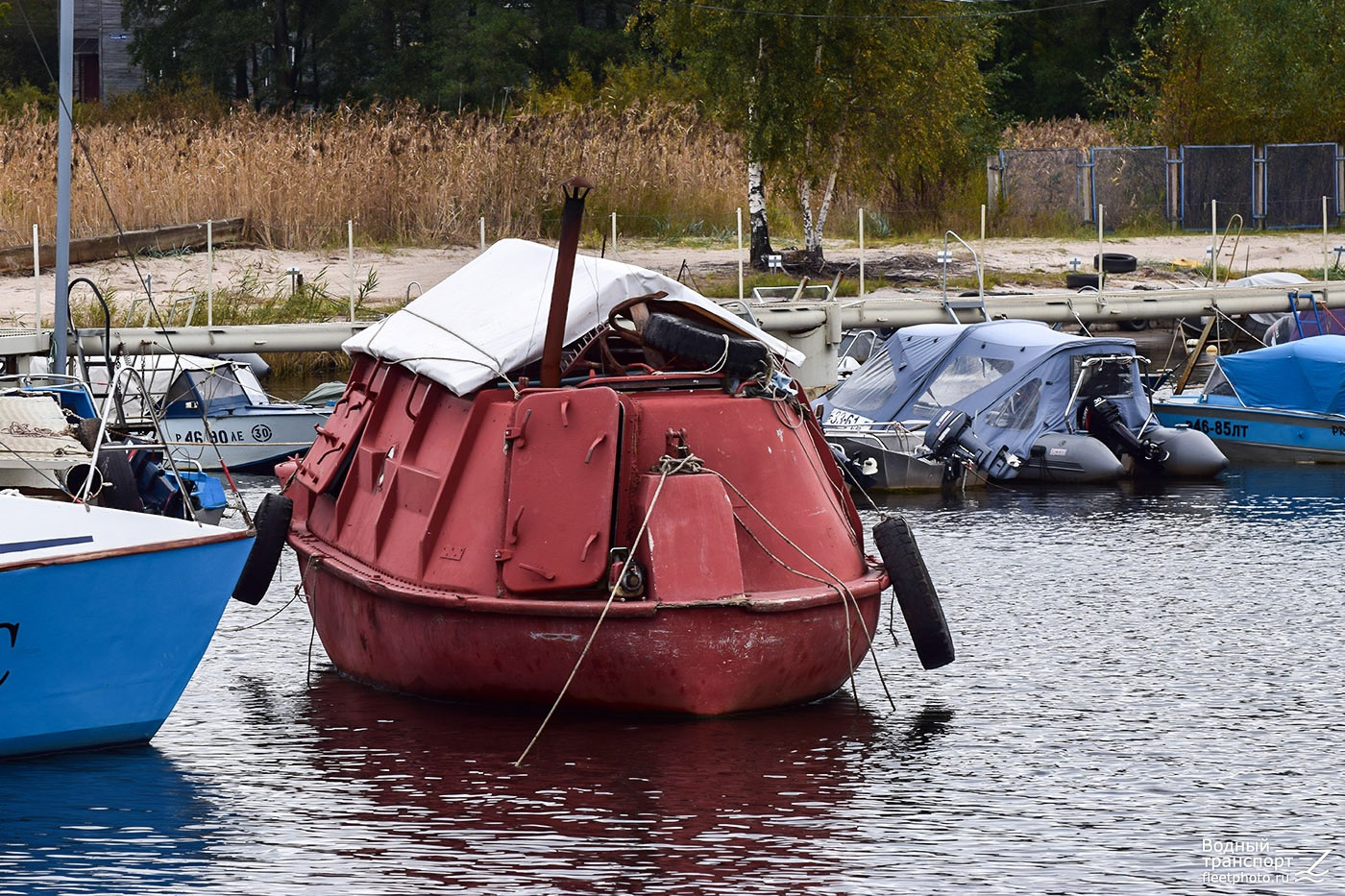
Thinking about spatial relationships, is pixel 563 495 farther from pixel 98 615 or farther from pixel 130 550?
pixel 98 615

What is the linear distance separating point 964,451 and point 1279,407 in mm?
5916

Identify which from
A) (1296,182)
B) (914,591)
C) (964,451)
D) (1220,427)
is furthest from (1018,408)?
(1296,182)

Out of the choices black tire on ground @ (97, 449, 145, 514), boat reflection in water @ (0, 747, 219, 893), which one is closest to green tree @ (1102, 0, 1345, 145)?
black tire on ground @ (97, 449, 145, 514)

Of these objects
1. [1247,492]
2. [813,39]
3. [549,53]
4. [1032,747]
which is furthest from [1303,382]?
[549,53]

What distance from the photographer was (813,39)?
35781mm

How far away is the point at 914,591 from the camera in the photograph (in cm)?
1255

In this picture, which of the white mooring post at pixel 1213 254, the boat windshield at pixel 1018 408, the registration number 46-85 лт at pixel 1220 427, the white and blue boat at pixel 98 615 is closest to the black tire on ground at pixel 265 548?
the white and blue boat at pixel 98 615

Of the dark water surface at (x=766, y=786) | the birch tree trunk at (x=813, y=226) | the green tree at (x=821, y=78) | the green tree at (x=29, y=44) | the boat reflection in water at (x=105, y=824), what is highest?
the green tree at (x=29, y=44)

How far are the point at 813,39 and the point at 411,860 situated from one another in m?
28.0

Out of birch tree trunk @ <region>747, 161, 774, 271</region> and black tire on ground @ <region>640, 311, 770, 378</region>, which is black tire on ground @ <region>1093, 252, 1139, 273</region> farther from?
black tire on ground @ <region>640, 311, 770, 378</region>

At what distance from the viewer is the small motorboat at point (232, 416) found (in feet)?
85.1

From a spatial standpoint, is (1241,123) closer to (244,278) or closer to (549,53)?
(549,53)

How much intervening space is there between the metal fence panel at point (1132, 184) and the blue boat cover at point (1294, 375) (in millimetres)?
17178

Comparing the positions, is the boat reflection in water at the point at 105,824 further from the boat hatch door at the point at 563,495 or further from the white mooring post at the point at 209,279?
the white mooring post at the point at 209,279
